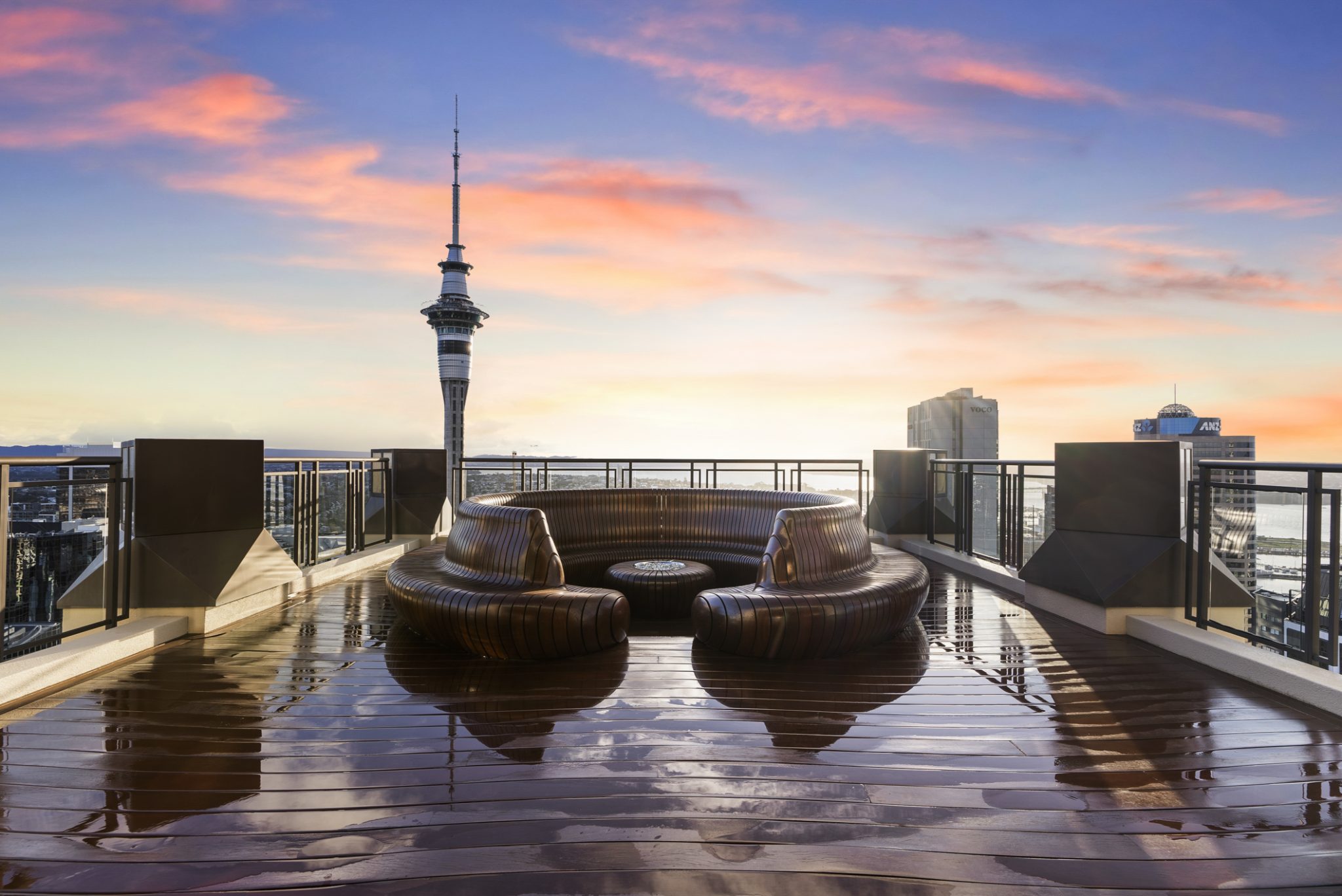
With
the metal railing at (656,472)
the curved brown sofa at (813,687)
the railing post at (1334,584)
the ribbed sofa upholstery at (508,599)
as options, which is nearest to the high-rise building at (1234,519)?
the railing post at (1334,584)

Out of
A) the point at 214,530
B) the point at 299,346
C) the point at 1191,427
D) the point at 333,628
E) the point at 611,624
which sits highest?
the point at 299,346

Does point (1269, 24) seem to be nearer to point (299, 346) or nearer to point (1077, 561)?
point (1077, 561)

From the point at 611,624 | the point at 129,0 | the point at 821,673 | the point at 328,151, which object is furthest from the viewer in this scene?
the point at 328,151

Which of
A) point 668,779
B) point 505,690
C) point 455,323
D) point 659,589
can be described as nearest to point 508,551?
point 505,690

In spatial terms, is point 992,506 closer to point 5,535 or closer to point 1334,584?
point 1334,584

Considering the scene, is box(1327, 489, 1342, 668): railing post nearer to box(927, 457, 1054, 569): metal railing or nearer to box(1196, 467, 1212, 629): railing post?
box(1196, 467, 1212, 629): railing post

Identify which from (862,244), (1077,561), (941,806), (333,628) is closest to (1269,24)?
(862,244)
